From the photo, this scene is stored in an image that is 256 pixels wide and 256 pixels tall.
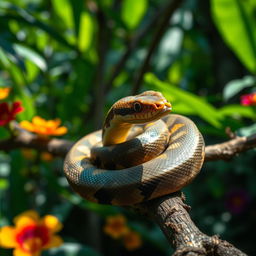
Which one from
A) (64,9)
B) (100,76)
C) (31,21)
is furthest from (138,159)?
(64,9)

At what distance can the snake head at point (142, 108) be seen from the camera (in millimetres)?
1716

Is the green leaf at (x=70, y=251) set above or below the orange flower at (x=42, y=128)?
below

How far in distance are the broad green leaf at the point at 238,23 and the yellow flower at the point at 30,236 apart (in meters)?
1.77

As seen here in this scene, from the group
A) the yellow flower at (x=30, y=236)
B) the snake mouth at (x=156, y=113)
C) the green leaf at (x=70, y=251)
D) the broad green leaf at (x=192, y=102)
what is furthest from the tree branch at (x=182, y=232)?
the green leaf at (x=70, y=251)

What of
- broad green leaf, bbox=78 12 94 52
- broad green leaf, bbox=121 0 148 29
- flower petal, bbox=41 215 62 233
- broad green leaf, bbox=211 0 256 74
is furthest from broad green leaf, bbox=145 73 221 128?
A: broad green leaf, bbox=78 12 94 52

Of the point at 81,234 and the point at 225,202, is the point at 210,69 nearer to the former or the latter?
the point at 225,202

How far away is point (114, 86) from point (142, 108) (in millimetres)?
2404

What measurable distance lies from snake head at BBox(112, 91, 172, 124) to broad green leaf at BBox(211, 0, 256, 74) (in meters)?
1.22

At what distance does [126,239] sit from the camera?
3.34 metres

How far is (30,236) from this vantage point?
7.91 feet

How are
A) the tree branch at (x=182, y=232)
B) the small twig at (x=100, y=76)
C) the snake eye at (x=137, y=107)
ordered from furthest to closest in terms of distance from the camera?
1. the small twig at (x=100, y=76)
2. the snake eye at (x=137, y=107)
3. the tree branch at (x=182, y=232)

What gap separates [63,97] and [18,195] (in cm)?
95

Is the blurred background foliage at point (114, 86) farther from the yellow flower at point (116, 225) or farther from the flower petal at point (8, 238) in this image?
the flower petal at point (8, 238)

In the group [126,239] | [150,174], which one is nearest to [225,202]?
[126,239]
